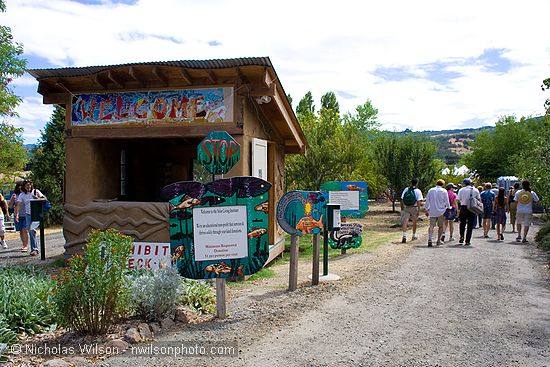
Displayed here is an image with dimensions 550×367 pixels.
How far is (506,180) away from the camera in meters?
32.1

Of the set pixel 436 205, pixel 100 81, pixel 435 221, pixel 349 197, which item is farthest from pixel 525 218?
pixel 100 81

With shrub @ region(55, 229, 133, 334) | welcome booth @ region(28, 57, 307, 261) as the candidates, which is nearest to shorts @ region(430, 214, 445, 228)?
welcome booth @ region(28, 57, 307, 261)

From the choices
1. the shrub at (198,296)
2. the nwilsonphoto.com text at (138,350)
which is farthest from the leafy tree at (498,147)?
the nwilsonphoto.com text at (138,350)

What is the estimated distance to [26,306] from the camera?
5.88m

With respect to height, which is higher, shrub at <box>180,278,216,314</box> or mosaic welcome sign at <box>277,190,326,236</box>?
mosaic welcome sign at <box>277,190,326,236</box>

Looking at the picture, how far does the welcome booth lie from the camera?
9.44 meters

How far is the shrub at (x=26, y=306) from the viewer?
18.6 ft

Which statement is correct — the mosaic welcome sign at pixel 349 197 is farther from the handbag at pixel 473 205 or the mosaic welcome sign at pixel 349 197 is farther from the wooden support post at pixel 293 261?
the wooden support post at pixel 293 261

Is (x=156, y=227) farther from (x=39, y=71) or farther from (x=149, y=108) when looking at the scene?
(x=39, y=71)

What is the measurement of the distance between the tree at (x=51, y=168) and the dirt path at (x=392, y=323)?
1792cm

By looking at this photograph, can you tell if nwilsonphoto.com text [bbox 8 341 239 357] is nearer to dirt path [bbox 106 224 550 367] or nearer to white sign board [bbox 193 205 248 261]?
dirt path [bbox 106 224 550 367]

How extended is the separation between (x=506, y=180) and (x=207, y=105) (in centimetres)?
2741

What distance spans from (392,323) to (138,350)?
2886mm

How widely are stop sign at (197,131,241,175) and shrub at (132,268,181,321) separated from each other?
1.87 m
